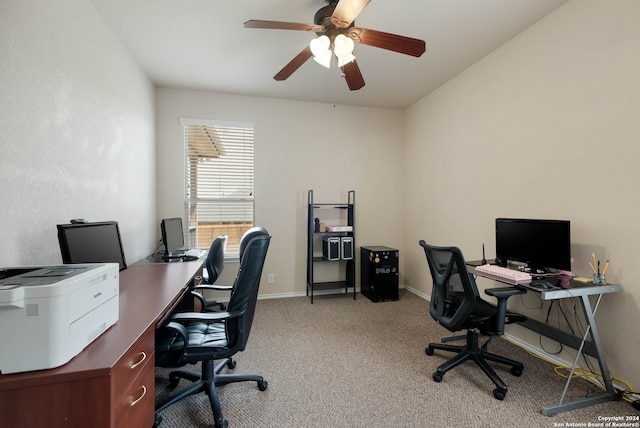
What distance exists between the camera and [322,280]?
420 centimetres

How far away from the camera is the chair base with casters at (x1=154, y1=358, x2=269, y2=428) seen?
164cm

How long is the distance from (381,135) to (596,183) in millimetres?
2751

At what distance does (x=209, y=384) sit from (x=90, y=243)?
3.94 ft

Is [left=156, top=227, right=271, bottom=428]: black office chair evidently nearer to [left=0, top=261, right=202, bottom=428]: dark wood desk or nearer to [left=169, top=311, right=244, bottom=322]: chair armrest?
[left=169, top=311, right=244, bottom=322]: chair armrest

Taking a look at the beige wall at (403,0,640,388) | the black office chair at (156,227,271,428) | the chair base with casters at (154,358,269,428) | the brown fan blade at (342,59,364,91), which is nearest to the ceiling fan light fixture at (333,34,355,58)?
the brown fan blade at (342,59,364,91)

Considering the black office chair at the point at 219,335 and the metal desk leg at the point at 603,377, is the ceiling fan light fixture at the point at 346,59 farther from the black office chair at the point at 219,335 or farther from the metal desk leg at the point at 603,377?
the metal desk leg at the point at 603,377

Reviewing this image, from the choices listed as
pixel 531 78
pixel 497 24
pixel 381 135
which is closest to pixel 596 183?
pixel 531 78

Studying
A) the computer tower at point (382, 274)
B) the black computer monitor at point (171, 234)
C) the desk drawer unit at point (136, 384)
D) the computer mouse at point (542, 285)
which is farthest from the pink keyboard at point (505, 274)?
the black computer monitor at point (171, 234)

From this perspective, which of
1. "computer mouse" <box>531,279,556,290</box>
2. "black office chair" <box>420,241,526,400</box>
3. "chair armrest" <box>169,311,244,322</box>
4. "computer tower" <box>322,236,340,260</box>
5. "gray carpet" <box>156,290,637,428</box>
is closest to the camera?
"chair armrest" <box>169,311,244,322</box>

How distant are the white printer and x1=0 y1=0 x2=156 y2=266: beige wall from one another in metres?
0.71

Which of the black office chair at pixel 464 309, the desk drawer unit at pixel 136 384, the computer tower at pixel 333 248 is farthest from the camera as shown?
the computer tower at pixel 333 248

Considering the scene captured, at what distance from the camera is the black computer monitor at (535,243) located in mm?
2051

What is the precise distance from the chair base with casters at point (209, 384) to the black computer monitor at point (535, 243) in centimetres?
227

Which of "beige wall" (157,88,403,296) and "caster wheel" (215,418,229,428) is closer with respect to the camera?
"caster wheel" (215,418,229,428)
